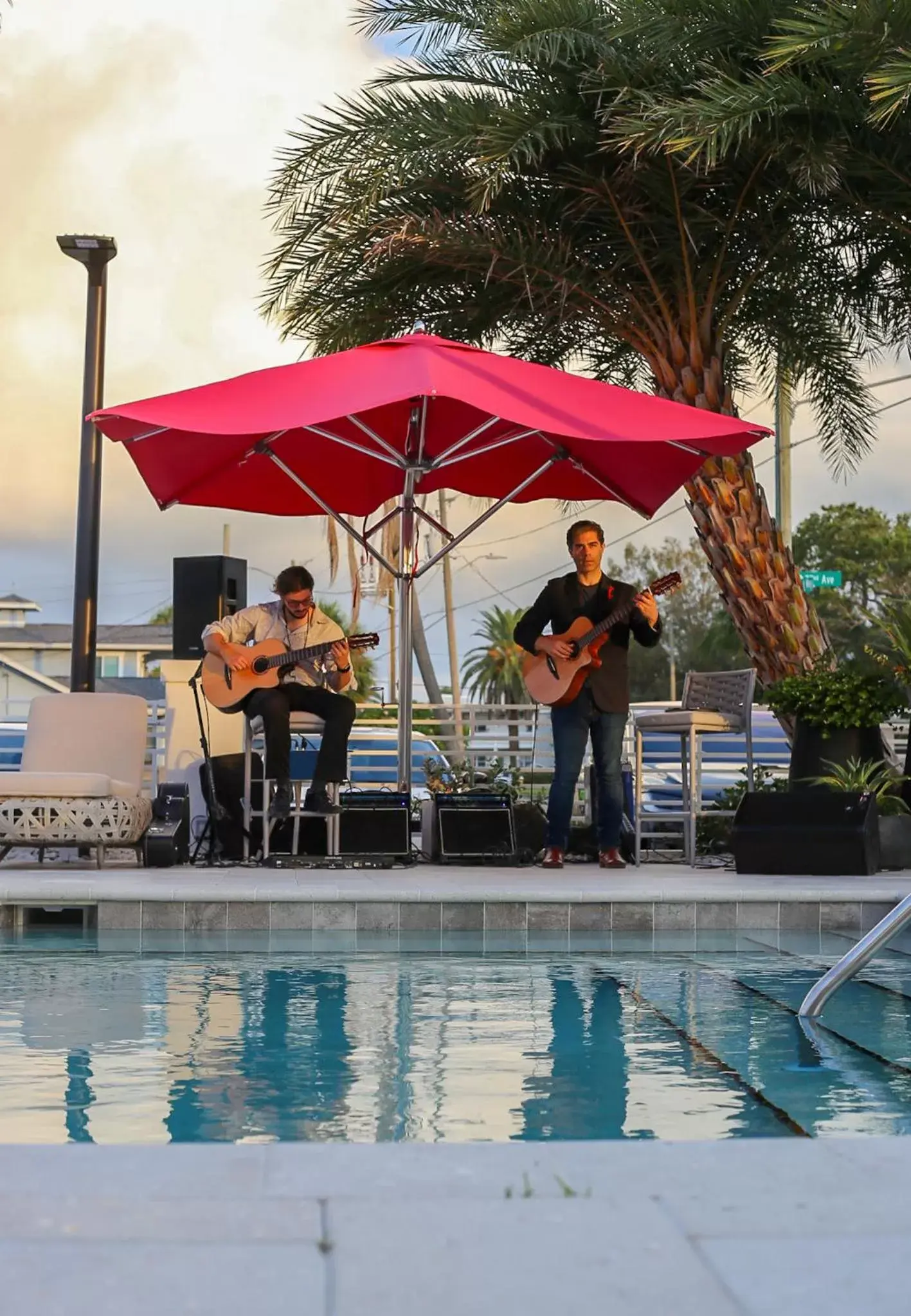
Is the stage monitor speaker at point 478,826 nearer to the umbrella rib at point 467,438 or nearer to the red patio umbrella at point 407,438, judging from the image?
the red patio umbrella at point 407,438

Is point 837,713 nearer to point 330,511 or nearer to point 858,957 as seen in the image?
point 330,511

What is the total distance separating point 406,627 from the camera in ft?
27.7

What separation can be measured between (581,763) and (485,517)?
1.56 metres

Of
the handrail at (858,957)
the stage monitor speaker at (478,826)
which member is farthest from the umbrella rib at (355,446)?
the handrail at (858,957)

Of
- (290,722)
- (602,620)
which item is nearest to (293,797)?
(290,722)

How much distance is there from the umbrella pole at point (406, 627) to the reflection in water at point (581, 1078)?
11.3ft

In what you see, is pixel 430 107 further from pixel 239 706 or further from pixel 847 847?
pixel 847 847

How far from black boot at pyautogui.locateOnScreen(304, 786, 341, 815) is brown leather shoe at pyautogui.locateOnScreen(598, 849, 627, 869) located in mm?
1408

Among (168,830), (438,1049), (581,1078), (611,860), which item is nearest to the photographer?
(581,1078)

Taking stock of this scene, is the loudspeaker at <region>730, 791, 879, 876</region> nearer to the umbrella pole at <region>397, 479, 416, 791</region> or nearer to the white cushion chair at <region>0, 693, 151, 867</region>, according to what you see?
the umbrella pole at <region>397, 479, 416, 791</region>

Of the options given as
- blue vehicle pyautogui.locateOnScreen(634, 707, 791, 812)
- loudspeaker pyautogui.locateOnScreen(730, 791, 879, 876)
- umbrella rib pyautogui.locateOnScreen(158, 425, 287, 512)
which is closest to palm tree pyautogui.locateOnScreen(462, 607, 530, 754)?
blue vehicle pyautogui.locateOnScreen(634, 707, 791, 812)

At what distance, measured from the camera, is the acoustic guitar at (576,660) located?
8.00 m

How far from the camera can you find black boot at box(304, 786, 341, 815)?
26.2ft

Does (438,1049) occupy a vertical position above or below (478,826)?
below
